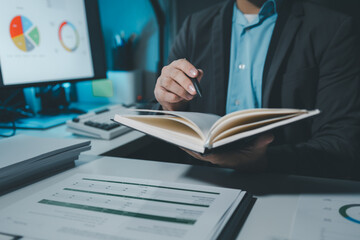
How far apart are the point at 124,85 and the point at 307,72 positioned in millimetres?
837

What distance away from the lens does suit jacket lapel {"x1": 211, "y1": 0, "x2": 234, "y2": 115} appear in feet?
3.43

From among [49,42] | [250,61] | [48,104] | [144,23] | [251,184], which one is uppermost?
[144,23]

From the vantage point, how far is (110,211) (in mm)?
407

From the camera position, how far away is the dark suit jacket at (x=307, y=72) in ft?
2.90

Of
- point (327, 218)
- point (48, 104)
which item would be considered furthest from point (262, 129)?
point (48, 104)

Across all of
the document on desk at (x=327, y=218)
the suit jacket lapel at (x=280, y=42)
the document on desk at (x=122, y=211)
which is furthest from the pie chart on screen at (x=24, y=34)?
the document on desk at (x=327, y=218)

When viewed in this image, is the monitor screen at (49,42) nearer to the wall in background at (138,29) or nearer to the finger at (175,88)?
the wall in background at (138,29)

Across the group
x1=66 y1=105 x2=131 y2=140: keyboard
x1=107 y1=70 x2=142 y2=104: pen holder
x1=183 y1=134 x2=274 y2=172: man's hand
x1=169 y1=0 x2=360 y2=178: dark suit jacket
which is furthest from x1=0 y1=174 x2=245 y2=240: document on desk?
x1=107 y1=70 x2=142 y2=104: pen holder

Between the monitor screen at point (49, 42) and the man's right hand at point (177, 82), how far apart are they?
527 millimetres

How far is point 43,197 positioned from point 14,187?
112 mm

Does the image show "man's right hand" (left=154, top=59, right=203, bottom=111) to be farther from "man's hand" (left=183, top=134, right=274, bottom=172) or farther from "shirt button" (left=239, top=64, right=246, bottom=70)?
"shirt button" (left=239, top=64, right=246, bottom=70)

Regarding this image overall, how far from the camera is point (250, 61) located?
3.47 ft

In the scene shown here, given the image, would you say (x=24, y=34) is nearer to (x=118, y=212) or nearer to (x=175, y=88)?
(x=175, y=88)

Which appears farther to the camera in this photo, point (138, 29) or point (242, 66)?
point (138, 29)
